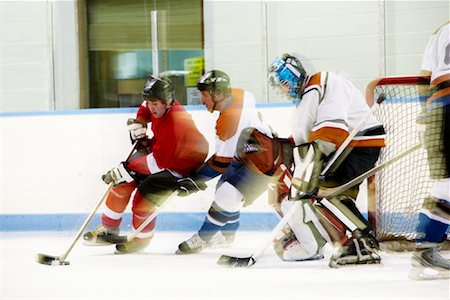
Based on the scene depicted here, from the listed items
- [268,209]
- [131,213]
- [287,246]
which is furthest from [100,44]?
[287,246]

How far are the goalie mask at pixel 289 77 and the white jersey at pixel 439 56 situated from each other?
0.45 m

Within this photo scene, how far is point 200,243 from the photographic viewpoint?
3100mm

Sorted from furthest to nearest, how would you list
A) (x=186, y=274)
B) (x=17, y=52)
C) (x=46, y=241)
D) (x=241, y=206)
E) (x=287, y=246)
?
(x=17, y=52) < (x=46, y=241) < (x=241, y=206) < (x=287, y=246) < (x=186, y=274)

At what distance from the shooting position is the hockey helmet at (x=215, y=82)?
3.20 m

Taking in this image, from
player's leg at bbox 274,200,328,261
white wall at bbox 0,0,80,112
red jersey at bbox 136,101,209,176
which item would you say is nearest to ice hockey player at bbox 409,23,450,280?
player's leg at bbox 274,200,328,261

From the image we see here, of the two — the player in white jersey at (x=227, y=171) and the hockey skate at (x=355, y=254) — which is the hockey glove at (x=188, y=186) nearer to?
the player in white jersey at (x=227, y=171)

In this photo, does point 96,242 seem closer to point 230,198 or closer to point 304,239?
point 230,198

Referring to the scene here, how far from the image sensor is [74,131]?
12.3 feet

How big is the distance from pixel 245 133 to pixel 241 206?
0.28 m

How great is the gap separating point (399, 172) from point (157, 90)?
3.06 feet

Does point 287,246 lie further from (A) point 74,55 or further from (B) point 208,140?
(A) point 74,55

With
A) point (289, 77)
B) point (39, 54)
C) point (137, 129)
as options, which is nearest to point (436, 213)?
point (289, 77)

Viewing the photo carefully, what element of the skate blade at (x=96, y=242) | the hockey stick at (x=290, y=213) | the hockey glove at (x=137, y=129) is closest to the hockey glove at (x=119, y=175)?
the hockey glove at (x=137, y=129)

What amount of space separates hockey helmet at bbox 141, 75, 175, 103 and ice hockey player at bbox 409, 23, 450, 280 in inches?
41.1
